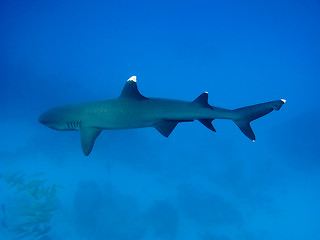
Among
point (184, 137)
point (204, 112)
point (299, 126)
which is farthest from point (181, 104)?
point (299, 126)

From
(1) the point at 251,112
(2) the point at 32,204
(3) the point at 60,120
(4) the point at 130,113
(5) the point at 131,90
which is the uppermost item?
(2) the point at 32,204

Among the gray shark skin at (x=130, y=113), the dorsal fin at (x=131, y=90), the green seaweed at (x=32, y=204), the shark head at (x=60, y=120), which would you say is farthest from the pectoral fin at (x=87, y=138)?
the green seaweed at (x=32, y=204)

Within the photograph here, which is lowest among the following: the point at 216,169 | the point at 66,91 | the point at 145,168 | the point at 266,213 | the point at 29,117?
the point at 266,213

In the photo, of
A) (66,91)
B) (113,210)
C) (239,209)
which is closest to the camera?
(113,210)

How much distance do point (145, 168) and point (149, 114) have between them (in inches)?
436

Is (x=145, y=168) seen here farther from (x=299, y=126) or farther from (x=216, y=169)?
→ (x=299, y=126)

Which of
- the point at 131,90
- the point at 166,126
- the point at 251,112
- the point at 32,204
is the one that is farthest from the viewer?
the point at 32,204

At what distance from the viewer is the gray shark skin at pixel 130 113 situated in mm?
4469

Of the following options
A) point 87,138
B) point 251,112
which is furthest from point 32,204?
point 251,112

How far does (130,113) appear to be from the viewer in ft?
14.6

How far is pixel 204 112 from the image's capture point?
4.57 m

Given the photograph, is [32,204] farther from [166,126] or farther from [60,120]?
[166,126]

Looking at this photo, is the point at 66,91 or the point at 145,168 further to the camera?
the point at 66,91

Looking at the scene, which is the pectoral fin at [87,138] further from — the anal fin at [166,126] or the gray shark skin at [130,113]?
the anal fin at [166,126]
